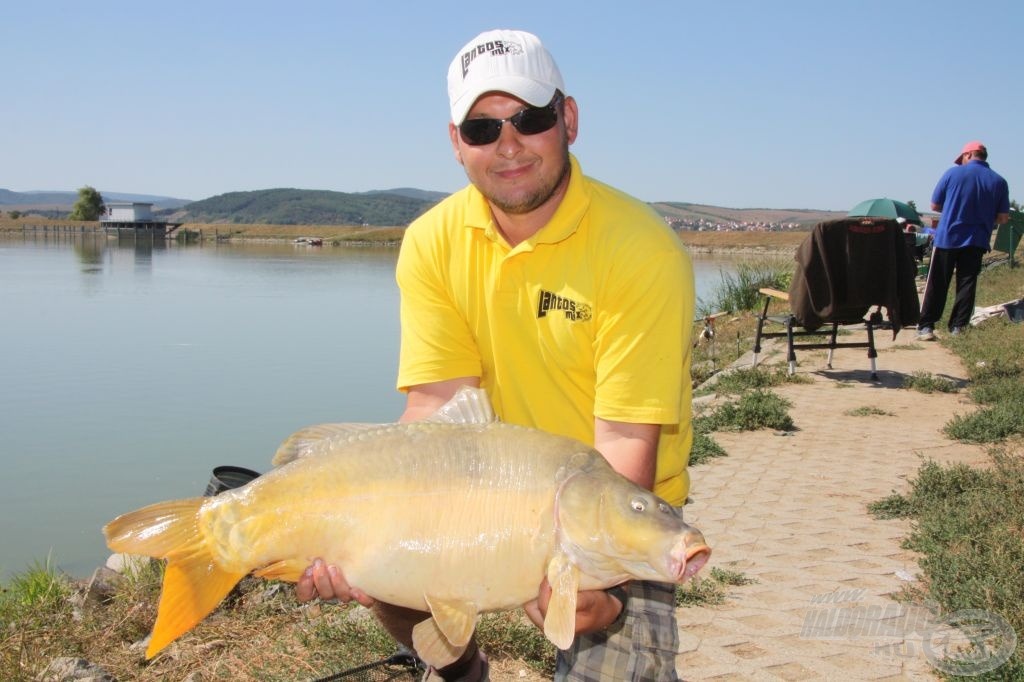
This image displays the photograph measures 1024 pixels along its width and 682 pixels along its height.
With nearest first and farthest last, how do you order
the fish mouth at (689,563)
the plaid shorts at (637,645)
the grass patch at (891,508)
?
the fish mouth at (689,563) < the plaid shorts at (637,645) < the grass patch at (891,508)

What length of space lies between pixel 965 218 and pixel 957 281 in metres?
0.78

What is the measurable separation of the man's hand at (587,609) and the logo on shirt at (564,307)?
2.54 feet

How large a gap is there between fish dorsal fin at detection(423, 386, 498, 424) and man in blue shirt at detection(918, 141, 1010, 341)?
9.06 m

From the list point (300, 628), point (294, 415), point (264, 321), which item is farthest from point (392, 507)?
point (264, 321)

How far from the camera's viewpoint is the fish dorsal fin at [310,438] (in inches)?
93.4

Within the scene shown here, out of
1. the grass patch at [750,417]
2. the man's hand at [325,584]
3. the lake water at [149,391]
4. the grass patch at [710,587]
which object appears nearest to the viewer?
the man's hand at [325,584]

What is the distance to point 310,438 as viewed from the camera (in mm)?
2418

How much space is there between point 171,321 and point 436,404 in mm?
19131

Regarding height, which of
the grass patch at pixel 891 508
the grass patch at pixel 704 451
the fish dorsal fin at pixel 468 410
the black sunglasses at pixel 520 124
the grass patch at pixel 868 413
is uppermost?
the black sunglasses at pixel 520 124

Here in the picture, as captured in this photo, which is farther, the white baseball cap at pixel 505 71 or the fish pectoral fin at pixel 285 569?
the white baseball cap at pixel 505 71

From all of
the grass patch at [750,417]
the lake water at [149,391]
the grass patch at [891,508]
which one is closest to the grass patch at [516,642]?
the grass patch at [891,508]

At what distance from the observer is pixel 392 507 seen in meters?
2.22

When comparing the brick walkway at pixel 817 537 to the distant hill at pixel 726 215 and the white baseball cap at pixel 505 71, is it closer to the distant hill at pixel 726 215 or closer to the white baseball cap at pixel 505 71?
the white baseball cap at pixel 505 71

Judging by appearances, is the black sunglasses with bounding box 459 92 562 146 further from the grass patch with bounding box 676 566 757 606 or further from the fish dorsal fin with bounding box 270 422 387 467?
the grass patch with bounding box 676 566 757 606
